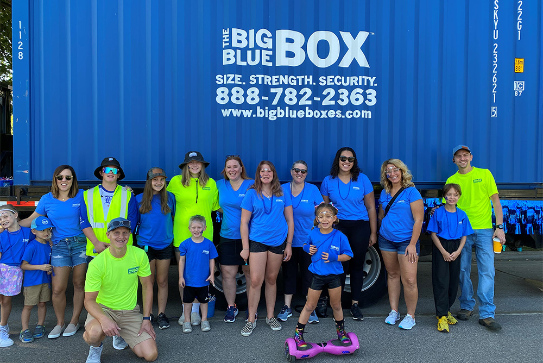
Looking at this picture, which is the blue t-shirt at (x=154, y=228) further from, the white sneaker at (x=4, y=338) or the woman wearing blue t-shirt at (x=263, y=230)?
the white sneaker at (x=4, y=338)

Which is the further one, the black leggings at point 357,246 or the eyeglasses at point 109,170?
the black leggings at point 357,246

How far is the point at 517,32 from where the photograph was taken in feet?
14.8

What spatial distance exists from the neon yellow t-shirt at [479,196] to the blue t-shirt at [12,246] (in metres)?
4.11

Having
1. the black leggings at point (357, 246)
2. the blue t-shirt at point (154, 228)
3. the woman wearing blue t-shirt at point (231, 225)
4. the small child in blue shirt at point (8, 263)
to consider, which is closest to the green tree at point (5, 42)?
the small child in blue shirt at point (8, 263)

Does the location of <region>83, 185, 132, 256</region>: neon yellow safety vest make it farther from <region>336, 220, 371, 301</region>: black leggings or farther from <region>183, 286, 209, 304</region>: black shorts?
<region>336, 220, 371, 301</region>: black leggings

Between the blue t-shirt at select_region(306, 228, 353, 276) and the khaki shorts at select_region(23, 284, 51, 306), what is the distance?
2.36m

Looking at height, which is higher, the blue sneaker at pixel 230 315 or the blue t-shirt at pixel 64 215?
the blue t-shirt at pixel 64 215

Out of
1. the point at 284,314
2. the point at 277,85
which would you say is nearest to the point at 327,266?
the point at 284,314

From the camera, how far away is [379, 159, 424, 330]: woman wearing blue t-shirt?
379 cm

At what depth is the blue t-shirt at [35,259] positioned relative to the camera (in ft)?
11.9

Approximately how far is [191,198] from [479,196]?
9.07 ft

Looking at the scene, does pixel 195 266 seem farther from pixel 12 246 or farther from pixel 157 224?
pixel 12 246

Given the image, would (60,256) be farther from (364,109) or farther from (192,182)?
(364,109)

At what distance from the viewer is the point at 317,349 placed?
323 centimetres
